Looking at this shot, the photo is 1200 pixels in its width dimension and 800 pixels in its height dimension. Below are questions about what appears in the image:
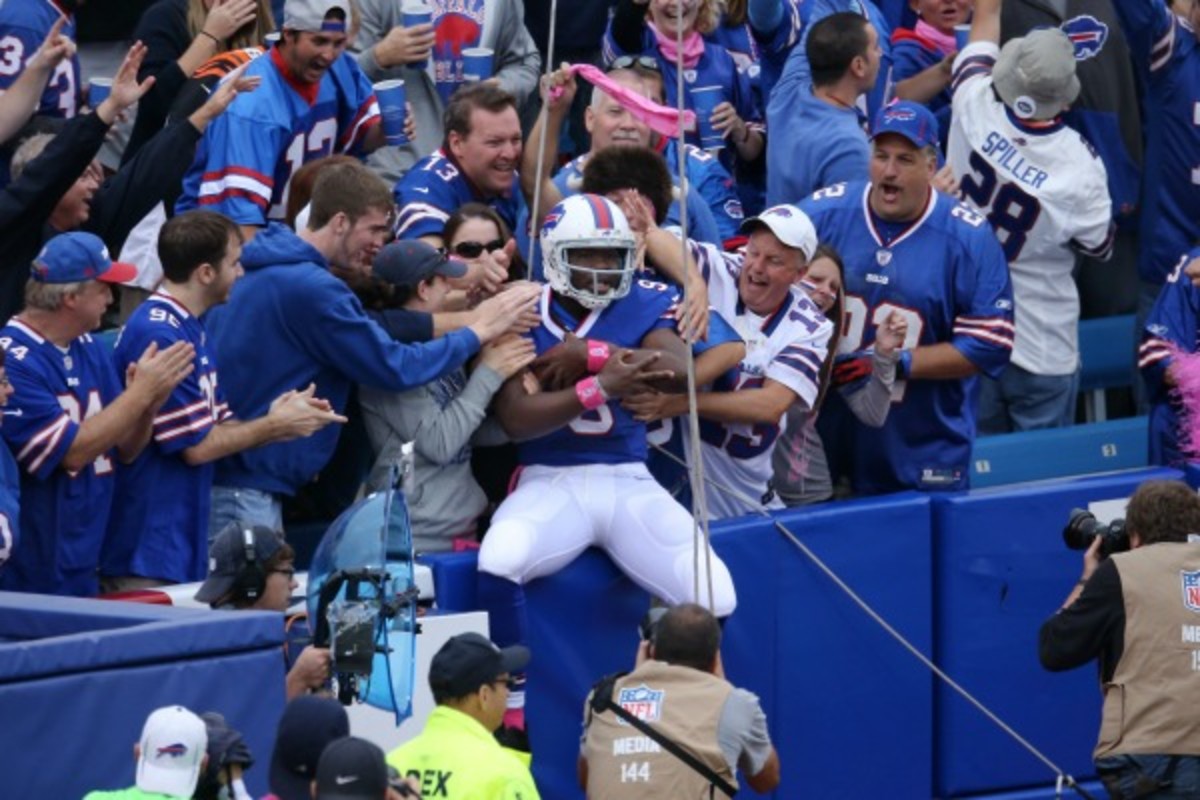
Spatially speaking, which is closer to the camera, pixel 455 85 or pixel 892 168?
pixel 892 168

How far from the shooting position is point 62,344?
28.2ft

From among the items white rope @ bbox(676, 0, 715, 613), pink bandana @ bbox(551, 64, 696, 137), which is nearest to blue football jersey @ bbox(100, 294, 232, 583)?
white rope @ bbox(676, 0, 715, 613)

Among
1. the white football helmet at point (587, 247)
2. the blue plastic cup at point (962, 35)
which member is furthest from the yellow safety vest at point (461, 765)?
the blue plastic cup at point (962, 35)

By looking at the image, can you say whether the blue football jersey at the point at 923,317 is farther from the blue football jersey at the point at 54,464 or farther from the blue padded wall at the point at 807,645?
the blue football jersey at the point at 54,464

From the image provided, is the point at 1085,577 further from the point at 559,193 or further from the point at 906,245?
the point at 559,193

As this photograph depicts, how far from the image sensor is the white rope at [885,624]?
32.1ft

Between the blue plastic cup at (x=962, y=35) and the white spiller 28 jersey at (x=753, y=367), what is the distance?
2592 mm

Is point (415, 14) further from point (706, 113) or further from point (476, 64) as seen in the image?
point (706, 113)

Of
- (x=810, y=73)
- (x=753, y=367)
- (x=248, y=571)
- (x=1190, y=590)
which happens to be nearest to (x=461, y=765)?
(x=248, y=571)

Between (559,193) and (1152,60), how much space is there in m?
3.29

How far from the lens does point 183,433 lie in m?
8.75

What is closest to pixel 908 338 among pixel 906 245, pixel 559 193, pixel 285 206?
pixel 906 245

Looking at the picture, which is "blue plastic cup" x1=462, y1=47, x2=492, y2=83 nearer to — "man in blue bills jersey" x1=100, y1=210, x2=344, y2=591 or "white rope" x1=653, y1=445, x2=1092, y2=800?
"white rope" x1=653, y1=445, x2=1092, y2=800

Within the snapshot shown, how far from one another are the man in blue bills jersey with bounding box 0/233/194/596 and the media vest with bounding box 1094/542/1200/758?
306 centimetres
